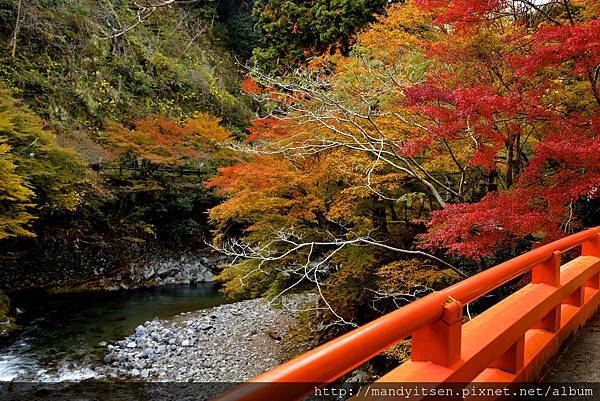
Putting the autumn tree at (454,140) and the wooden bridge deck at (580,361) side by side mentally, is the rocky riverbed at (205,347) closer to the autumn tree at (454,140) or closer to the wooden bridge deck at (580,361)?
the autumn tree at (454,140)

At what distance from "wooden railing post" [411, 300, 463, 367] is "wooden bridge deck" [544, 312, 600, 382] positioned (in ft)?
4.37

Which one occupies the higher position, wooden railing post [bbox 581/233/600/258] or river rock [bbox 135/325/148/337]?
wooden railing post [bbox 581/233/600/258]

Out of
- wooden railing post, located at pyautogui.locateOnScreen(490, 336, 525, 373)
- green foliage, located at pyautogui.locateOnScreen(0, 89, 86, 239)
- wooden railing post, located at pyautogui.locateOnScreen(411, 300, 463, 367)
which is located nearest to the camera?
wooden railing post, located at pyautogui.locateOnScreen(411, 300, 463, 367)

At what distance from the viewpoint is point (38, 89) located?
1706cm

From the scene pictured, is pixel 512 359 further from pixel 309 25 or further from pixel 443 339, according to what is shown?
pixel 309 25

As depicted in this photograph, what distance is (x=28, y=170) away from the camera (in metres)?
12.1

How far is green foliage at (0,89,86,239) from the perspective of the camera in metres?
10.7

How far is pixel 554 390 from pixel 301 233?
22.8 ft

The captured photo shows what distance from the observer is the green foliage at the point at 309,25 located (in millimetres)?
14736

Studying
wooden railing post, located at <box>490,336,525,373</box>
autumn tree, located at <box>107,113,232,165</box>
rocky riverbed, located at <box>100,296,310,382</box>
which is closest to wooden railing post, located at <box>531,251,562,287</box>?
wooden railing post, located at <box>490,336,525,373</box>

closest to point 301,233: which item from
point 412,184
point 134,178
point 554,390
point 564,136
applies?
point 412,184

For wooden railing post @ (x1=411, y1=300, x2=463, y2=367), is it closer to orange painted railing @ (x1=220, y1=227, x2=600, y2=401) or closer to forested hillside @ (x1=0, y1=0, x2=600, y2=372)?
orange painted railing @ (x1=220, y1=227, x2=600, y2=401)

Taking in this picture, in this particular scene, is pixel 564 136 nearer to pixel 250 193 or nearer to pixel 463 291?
pixel 463 291

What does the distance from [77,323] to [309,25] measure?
44.4 feet
